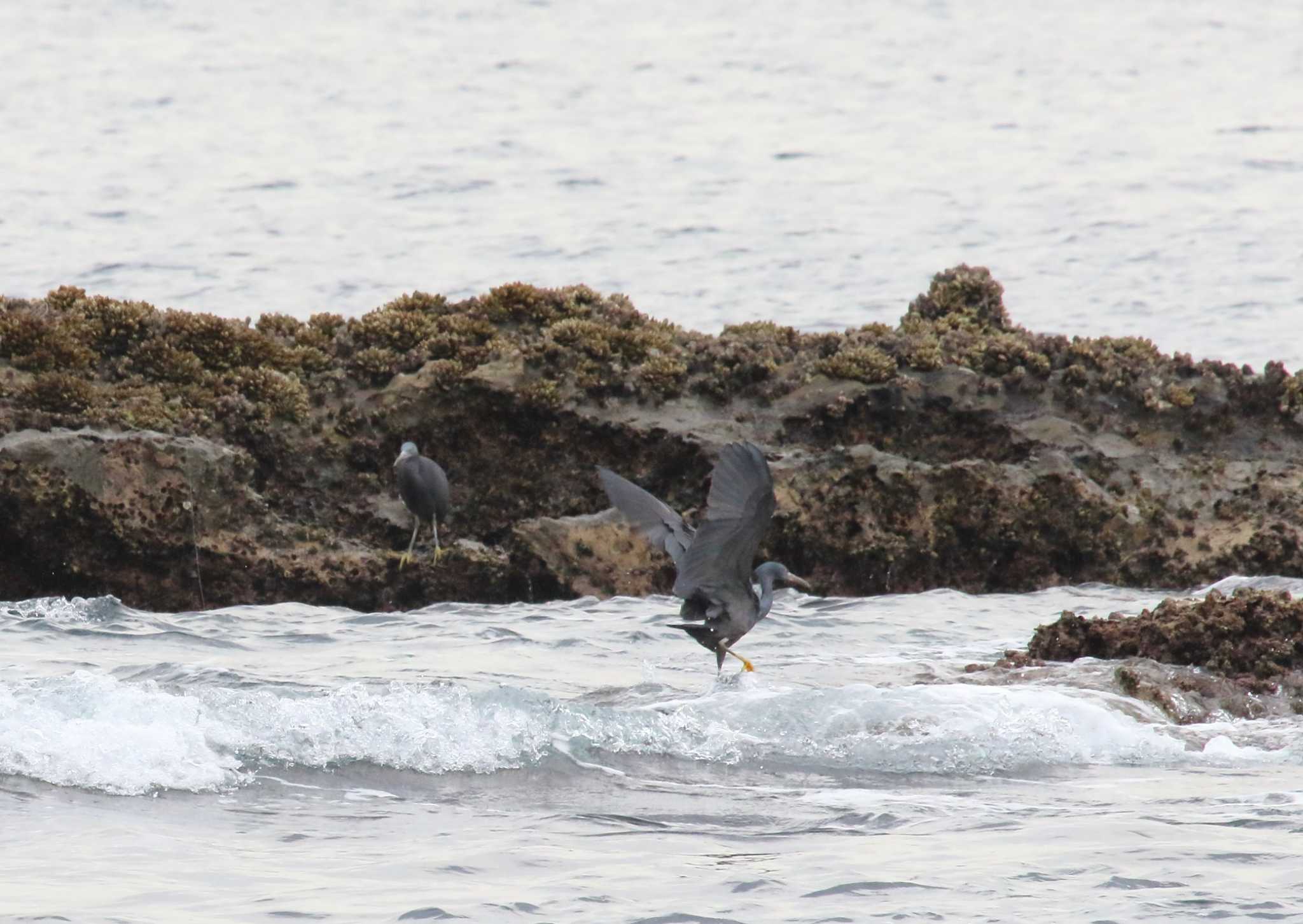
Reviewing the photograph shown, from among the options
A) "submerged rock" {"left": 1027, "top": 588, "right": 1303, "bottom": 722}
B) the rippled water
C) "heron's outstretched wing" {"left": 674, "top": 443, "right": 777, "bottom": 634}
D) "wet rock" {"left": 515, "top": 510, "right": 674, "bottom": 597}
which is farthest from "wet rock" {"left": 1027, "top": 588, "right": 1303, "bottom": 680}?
"wet rock" {"left": 515, "top": 510, "right": 674, "bottom": 597}

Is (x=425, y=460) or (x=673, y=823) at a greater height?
(x=425, y=460)

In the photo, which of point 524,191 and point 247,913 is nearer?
point 247,913

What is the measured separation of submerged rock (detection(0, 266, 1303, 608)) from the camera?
50.5 ft

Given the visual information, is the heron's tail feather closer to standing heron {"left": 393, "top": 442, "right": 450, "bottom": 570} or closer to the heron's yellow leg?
the heron's yellow leg

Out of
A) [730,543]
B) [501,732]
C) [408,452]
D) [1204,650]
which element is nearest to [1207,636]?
[1204,650]

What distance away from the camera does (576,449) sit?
17.0 metres

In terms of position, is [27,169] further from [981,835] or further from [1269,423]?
[981,835]

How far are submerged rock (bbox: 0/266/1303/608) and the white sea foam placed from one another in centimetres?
402

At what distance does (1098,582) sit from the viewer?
16.5m

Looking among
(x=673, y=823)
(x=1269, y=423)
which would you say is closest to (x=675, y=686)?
(x=673, y=823)

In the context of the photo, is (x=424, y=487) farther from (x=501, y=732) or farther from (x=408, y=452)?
(x=501, y=732)

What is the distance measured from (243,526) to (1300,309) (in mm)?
24272

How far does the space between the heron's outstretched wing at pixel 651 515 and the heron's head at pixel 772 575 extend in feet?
2.59

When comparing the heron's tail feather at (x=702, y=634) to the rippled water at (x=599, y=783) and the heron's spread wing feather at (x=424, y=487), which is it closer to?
the rippled water at (x=599, y=783)
